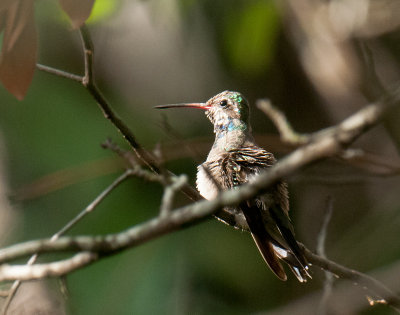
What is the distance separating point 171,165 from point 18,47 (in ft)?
15.8

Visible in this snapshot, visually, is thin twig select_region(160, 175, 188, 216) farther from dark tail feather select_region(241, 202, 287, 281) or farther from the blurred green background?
the blurred green background

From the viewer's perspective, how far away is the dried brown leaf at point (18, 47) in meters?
1.47

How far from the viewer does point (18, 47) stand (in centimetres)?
155

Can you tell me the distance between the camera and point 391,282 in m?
4.04

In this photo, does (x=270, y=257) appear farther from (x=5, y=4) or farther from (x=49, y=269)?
(x=5, y=4)

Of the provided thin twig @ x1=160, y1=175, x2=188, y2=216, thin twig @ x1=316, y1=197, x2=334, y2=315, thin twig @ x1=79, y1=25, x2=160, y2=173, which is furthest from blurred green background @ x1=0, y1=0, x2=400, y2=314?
thin twig @ x1=160, y1=175, x2=188, y2=216

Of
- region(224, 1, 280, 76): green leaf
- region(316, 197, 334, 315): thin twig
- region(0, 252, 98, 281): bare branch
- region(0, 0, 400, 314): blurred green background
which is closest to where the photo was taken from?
region(0, 252, 98, 281): bare branch

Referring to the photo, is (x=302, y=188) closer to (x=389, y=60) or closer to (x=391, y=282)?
(x=389, y=60)

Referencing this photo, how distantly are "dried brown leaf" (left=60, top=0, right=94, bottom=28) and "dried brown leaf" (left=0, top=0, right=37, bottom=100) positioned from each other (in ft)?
0.26

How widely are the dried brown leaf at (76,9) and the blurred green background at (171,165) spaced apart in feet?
13.2

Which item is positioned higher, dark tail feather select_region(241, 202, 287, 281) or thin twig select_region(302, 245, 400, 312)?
thin twig select_region(302, 245, 400, 312)

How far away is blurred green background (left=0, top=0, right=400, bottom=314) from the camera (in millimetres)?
6035

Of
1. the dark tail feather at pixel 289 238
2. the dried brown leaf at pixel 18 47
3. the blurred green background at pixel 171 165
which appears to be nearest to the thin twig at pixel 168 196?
the dried brown leaf at pixel 18 47

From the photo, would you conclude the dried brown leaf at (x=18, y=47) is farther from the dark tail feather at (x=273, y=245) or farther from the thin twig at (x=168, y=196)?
the dark tail feather at (x=273, y=245)
